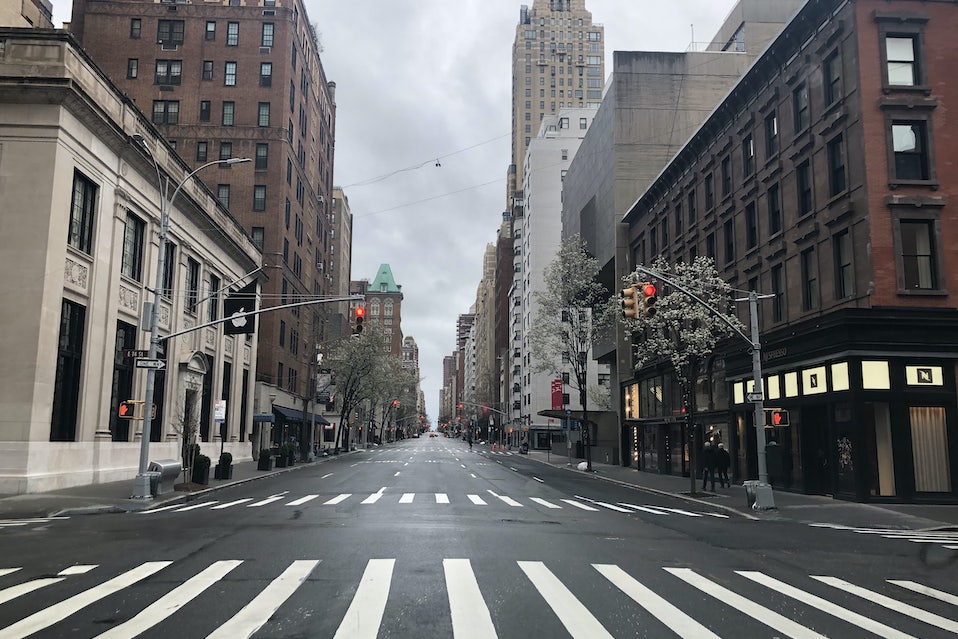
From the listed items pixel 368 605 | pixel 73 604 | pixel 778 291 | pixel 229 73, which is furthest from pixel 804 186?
pixel 229 73

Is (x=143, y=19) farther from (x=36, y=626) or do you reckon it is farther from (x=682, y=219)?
(x=36, y=626)

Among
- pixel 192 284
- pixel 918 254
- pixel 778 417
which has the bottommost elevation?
pixel 778 417

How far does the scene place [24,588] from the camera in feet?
31.2

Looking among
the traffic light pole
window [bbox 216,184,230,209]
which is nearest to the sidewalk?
the traffic light pole

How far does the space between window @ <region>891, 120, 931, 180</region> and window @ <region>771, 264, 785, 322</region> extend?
614 centimetres

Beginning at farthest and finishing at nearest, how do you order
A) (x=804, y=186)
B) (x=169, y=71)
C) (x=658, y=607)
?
(x=169, y=71) → (x=804, y=186) → (x=658, y=607)

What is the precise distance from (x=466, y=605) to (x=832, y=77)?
24967mm

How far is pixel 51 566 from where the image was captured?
1122 cm

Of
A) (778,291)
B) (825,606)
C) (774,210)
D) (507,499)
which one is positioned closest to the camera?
(825,606)

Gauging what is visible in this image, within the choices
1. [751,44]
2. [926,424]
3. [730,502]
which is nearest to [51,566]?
[730,502]

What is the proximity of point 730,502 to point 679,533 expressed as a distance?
9378mm

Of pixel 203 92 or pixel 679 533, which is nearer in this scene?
pixel 679 533

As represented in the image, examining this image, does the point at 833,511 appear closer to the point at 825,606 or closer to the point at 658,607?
the point at 825,606

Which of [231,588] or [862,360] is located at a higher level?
[862,360]
